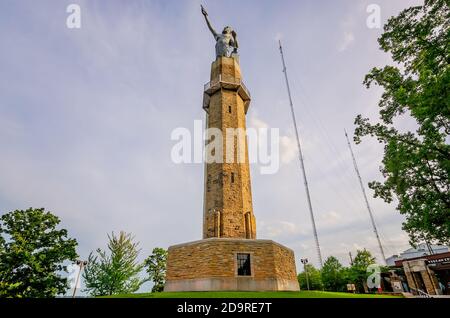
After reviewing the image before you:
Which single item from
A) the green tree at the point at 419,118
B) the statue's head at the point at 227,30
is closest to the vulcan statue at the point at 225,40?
the statue's head at the point at 227,30

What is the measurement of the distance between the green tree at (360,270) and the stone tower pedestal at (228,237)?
1287 inches

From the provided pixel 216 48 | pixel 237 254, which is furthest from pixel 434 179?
pixel 216 48

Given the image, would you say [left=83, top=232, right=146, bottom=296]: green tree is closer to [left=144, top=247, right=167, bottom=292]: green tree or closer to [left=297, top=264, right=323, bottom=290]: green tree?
[left=144, top=247, right=167, bottom=292]: green tree

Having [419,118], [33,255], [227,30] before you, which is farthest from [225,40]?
[33,255]

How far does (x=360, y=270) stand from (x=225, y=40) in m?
44.8

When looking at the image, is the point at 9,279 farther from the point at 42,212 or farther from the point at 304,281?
the point at 304,281

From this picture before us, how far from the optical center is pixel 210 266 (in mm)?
14977

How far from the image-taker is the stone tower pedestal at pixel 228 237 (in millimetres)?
15055

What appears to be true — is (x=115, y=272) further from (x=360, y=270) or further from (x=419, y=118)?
(x=360, y=270)

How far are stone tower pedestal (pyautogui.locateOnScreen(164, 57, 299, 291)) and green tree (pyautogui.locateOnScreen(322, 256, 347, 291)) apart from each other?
3471 cm

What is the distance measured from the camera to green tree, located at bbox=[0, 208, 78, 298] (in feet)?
76.5

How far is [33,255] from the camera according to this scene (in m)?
25.0

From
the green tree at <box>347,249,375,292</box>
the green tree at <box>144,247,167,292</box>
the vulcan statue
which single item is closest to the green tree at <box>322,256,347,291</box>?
the green tree at <box>347,249,375,292</box>

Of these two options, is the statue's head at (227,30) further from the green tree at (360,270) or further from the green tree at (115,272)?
the green tree at (360,270)
